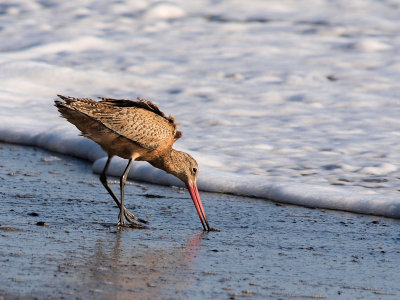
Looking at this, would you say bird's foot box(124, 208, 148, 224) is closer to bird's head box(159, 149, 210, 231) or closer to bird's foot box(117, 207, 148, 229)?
bird's foot box(117, 207, 148, 229)

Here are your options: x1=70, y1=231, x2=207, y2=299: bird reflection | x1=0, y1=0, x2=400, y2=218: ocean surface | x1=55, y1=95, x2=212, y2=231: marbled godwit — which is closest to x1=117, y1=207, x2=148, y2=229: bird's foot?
x1=55, y1=95, x2=212, y2=231: marbled godwit

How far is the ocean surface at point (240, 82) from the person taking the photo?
6.79 metres

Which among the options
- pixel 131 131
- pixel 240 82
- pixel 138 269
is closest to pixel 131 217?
pixel 131 131

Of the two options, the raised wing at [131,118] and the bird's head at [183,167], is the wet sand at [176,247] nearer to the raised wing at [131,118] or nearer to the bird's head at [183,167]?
the bird's head at [183,167]

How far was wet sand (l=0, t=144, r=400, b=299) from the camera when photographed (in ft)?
11.7

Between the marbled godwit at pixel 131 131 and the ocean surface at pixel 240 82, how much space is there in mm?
655

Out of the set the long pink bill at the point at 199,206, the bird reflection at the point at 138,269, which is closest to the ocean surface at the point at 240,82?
the long pink bill at the point at 199,206

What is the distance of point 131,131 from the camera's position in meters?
5.59

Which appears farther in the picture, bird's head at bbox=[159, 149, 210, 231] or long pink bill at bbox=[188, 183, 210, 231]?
bird's head at bbox=[159, 149, 210, 231]

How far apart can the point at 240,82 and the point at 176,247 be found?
20.0ft

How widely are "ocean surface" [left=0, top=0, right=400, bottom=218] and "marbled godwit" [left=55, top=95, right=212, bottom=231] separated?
0.66 m

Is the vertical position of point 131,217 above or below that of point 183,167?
below

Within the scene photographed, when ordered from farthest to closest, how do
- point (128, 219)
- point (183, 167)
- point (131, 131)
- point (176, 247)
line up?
point (183, 167)
point (131, 131)
point (128, 219)
point (176, 247)

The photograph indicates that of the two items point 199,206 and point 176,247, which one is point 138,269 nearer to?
point 176,247
